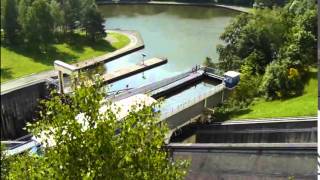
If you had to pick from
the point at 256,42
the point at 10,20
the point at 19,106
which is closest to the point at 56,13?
the point at 10,20

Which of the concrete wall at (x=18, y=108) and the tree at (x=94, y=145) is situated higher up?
the tree at (x=94, y=145)

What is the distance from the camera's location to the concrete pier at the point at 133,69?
42031 millimetres

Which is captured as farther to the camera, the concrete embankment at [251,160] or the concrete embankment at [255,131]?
the concrete embankment at [255,131]

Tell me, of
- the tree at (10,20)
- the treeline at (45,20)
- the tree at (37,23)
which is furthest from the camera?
the tree at (10,20)

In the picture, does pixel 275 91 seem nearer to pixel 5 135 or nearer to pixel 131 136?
pixel 5 135

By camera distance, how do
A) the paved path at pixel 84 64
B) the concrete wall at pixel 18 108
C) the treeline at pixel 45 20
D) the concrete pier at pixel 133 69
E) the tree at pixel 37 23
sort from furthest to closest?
the treeline at pixel 45 20
the tree at pixel 37 23
the concrete pier at pixel 133 69
the paved path at pixel 84 64
the concrete wall at pixel 18 108

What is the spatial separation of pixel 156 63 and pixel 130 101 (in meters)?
19.0

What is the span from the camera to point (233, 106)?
97.0 ft

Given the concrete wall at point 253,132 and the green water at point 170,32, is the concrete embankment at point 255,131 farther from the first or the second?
the green water at point 170,32

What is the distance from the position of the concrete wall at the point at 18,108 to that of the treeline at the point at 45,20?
13358 mm

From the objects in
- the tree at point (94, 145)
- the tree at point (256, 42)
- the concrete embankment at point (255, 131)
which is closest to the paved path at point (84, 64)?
the tree at point (256, 42)

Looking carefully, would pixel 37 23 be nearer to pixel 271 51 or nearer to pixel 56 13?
pixel 56 13

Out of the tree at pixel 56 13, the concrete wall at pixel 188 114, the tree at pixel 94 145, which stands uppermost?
the tree at pixel 94 145

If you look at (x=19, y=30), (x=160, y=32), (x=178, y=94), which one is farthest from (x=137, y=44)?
(x=178, y=94)
